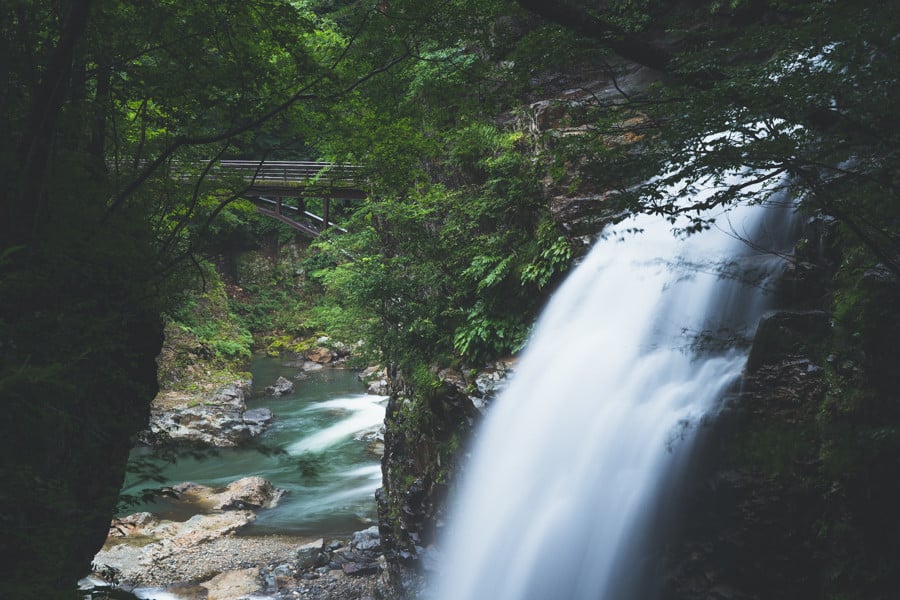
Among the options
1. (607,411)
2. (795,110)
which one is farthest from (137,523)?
(795,110)

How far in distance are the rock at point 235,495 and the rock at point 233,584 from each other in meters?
2.42

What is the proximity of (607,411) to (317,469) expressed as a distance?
406 centimetres

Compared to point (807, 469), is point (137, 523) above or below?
below

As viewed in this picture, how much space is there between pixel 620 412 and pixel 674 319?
133 cm

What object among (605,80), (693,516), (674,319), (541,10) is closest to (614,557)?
(693,516)

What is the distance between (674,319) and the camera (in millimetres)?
6926

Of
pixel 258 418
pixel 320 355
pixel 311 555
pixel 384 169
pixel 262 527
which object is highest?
pixel 384 169

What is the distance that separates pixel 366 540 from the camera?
10.7 m

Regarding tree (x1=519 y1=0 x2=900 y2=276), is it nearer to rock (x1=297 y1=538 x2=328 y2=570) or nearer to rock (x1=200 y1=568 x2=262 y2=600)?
rock (x1=200 y1=568 x2=262 y2=600)

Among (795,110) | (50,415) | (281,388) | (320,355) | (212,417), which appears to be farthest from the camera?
(320,355)

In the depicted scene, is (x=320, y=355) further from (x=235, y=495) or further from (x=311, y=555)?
(x=311, y=555)

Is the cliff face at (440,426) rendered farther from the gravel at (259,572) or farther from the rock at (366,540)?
the gravel at (259,572)

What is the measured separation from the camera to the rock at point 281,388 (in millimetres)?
19703

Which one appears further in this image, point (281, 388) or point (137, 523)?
point (281, 388)
